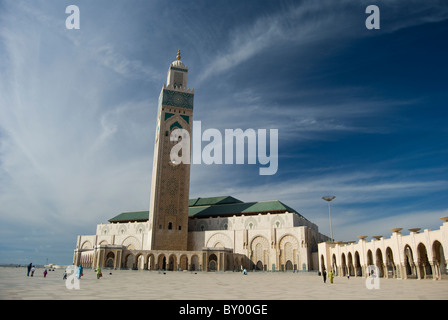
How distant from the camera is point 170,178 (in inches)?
1847

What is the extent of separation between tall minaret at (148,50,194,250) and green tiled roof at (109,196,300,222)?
5702mm

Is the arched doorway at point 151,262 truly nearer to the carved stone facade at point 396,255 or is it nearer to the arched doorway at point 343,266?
the carved stone facade at point 396,255

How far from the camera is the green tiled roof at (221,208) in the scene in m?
47.3

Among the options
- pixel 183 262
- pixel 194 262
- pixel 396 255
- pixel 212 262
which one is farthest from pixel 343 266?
pixel 183 262

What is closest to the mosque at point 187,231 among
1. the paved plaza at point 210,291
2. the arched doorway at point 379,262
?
the arched doorway at point 379,262

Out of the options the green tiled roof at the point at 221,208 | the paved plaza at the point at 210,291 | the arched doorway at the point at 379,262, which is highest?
the green tiled roof at the point at 221,208

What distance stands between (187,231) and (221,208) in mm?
6788

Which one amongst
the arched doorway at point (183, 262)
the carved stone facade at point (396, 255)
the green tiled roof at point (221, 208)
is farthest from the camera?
the green tiled roof at point (221, 208)

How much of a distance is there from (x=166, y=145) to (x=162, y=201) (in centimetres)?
797

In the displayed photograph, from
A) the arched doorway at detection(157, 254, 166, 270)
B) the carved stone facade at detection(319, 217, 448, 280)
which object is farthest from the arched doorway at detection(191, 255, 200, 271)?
the carved stone facade at detection(319, 217, 448, 280)
